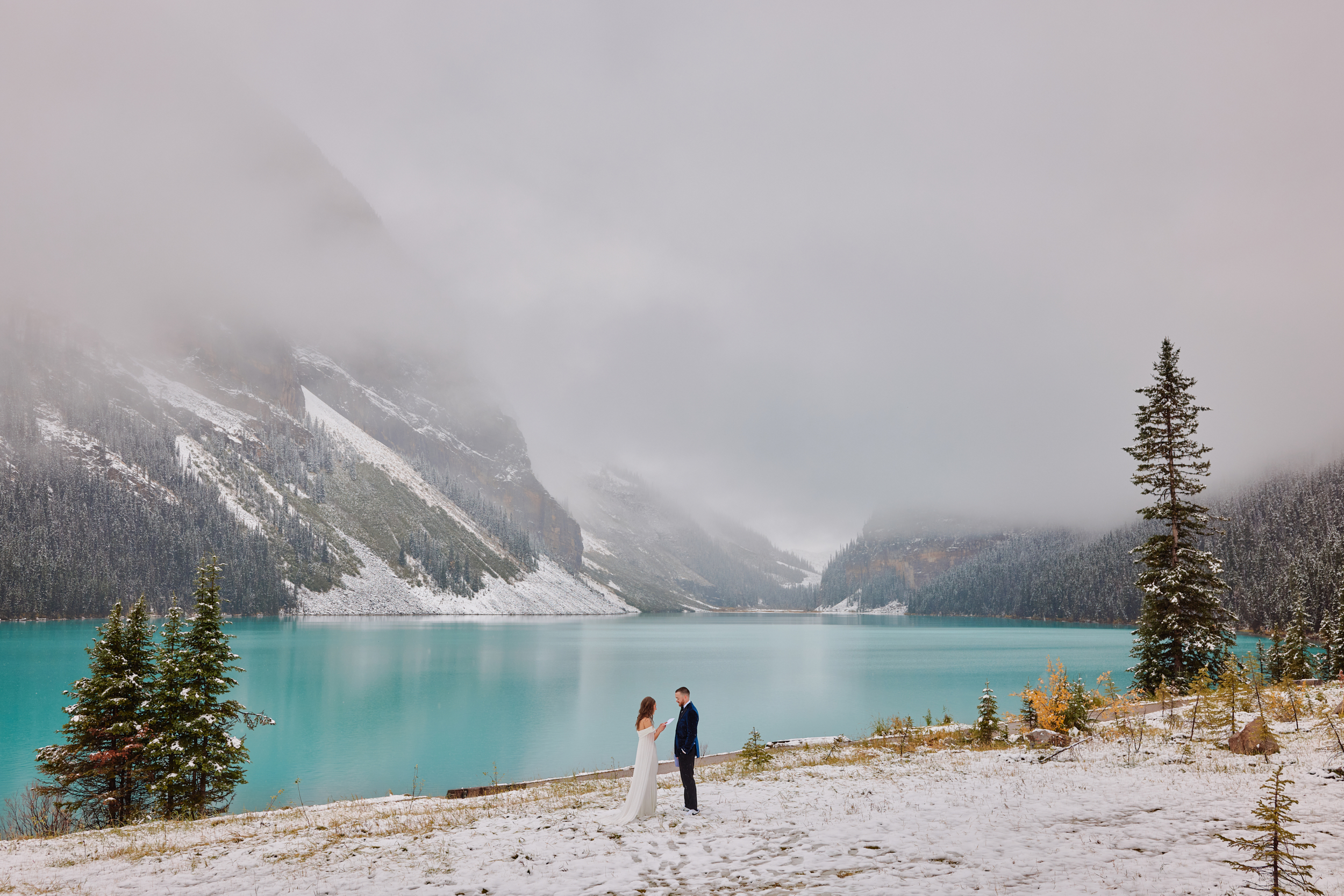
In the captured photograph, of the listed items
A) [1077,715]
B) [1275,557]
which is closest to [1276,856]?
[1077,715]

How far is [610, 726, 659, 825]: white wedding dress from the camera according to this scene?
12.8 meters

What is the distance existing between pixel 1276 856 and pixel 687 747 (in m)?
9.26

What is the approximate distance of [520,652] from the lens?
87875mm

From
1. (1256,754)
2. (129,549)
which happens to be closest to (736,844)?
(1256,754)

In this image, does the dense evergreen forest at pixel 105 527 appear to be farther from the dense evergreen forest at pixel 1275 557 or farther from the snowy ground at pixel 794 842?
the dense evergreen forest at pixel 1275 557

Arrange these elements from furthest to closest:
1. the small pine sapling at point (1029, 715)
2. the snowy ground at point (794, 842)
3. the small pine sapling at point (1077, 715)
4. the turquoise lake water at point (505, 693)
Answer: the turquoise lake water at point (505, 693), the small pine sapling at point (1029, 715), the small pine sapling at point (1077, 715), the snowy ground at point (794, 842)

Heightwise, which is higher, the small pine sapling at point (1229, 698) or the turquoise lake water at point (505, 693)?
the small pine sapling at point (1229, 698)

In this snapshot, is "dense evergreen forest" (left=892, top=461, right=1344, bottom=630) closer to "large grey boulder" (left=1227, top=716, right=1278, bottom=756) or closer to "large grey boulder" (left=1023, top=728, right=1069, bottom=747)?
"large grey boulder" (left=1023, top=728, right=1069, bottom=747)

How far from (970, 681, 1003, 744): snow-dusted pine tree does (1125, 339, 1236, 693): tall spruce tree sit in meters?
9.81

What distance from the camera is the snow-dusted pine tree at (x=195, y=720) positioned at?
20.7 meters

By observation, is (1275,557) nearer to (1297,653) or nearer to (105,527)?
(1297,653)

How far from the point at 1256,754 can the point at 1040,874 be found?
35.1ft

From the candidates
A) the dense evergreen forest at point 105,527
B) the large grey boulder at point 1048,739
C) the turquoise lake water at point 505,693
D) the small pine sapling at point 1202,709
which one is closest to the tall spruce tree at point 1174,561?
the small pine sapling at point 1202,709

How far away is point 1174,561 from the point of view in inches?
1141
